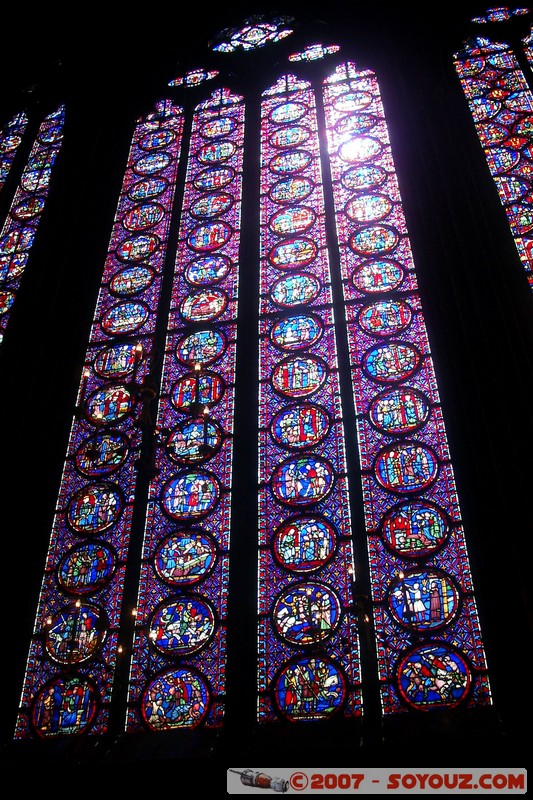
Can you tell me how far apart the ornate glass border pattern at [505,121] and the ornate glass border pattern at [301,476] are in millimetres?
2040

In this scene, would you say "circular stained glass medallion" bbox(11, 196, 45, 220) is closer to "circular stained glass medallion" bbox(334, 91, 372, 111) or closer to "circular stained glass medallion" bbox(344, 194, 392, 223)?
"circular stained glass medallion" bbox(334, 91, 372, 111)

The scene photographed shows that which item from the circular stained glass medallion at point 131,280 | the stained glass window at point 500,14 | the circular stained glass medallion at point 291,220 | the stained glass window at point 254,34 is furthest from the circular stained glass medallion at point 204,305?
the stained glass window at point 500,14

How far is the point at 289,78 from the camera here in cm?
1232

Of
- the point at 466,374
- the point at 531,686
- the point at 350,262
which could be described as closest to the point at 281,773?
the point at 531,686

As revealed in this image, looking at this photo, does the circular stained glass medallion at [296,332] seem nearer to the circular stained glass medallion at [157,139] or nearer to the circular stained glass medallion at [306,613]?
the circular stained glass medallion at [306,613]

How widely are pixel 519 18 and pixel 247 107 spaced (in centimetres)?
394

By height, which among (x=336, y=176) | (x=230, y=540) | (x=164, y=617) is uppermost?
(x=336, y=176)

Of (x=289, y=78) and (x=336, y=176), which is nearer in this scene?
(x=336, y=176)

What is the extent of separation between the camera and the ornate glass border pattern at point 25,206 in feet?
35.1

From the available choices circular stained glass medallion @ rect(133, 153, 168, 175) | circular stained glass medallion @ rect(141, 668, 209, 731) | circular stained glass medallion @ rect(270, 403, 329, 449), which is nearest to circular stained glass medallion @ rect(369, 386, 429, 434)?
circular stained glass medallion @ rect(270, 403, 329, 449)

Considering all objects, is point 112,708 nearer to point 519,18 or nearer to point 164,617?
point 164,617

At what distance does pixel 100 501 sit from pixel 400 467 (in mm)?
2833

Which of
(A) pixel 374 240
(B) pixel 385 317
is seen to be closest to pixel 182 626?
(B) pixel 385 317

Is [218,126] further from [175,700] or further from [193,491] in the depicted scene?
[175,700]
